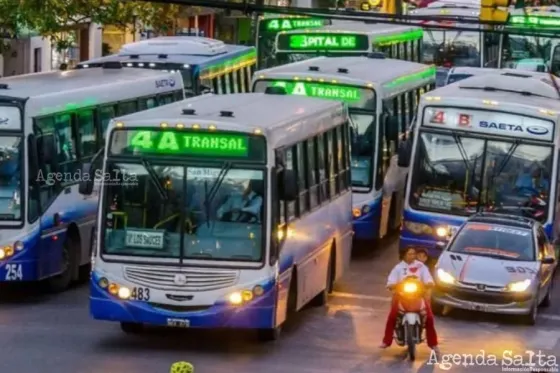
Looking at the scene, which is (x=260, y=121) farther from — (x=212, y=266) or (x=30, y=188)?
(x=30, y=188)

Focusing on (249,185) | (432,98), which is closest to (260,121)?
(249,185)

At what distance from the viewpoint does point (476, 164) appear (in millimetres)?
26219

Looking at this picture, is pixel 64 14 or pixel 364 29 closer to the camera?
pixel 64 14

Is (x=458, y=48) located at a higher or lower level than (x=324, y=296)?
higher

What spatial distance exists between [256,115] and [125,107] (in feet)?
20.5

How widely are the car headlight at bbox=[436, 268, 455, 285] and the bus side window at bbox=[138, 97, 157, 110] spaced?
21.2 ft

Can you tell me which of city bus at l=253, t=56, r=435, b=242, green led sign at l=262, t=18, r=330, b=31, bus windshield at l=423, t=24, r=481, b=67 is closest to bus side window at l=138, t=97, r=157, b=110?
city bus at l=253, t=56, r=435, b=242

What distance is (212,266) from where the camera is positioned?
19.1 metres

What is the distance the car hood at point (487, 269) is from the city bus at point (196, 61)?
8703 millimetres

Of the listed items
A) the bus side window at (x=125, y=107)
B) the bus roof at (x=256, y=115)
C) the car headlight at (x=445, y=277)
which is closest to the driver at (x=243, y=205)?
the bus roof at (x=256, y=115)

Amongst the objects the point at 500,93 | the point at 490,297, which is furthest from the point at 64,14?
the point at 490,297

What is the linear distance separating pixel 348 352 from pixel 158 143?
3.67 meters

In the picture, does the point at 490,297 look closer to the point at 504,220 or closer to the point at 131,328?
the point at 504,220

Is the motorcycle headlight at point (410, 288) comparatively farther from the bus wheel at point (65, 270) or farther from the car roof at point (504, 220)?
the bus wheel at point (65, 270)
